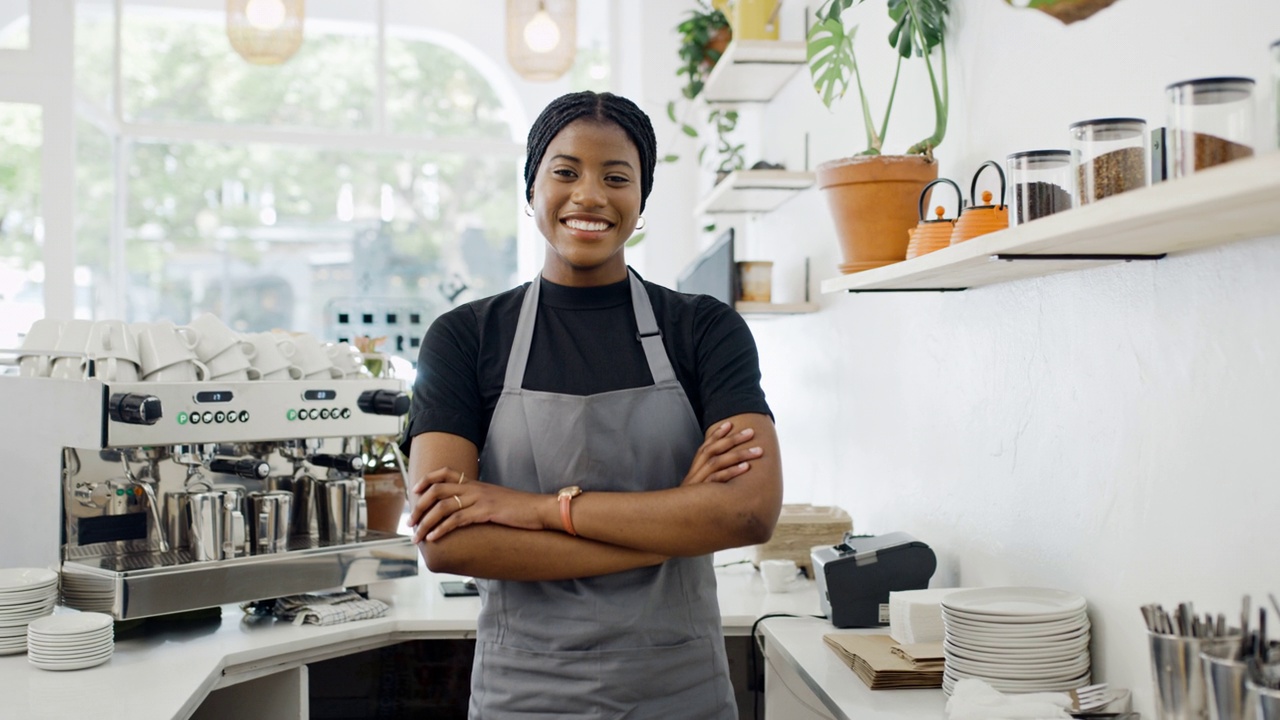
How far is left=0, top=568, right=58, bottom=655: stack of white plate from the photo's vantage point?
195 cm

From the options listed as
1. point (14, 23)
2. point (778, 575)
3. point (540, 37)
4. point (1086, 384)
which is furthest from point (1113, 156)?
point (14, 23)

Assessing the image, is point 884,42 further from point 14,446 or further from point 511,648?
point 14,446

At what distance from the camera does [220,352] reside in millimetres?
2242

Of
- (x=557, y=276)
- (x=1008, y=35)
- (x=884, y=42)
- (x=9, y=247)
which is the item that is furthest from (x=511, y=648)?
(x=9, y=247)

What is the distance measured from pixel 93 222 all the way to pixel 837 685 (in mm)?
4536

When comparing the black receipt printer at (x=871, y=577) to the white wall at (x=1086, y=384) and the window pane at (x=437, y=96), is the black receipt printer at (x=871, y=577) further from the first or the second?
the window pane at (x=437, y=96)

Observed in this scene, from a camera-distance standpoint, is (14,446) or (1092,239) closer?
(1092,239)

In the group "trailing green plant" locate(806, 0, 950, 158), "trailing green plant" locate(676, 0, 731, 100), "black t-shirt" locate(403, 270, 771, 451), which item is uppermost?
"trailing green plant" locate(676, 0, 731, 100)

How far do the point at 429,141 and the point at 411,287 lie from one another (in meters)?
0.76

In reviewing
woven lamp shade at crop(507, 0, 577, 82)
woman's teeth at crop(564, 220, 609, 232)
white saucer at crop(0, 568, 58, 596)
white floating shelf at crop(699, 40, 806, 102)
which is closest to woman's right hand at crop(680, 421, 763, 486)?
woman's teeth at crop(564, 220, 609, 232)

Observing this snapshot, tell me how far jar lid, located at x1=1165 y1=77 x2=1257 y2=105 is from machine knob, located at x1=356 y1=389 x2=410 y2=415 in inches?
65.3

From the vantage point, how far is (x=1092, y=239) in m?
1.33

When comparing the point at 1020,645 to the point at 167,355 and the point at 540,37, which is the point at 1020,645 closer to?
the point at 167,355

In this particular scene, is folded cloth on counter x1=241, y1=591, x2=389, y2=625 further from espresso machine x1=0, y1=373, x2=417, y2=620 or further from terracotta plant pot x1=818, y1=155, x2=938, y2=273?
terracotta plant pot x1=818, y1=155, x2=938, y2=273
